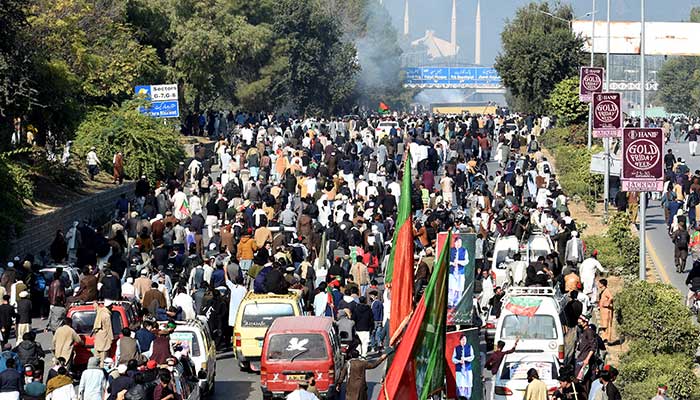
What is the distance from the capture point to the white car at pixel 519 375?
19.0m

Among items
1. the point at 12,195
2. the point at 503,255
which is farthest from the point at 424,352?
the point at 12,195

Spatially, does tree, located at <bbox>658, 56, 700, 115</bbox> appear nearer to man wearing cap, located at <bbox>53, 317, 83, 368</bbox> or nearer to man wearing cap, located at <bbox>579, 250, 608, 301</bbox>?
man wearing cap, located at <bbox>579, 250, 608, 301</bbox>

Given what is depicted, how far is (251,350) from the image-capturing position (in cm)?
2284

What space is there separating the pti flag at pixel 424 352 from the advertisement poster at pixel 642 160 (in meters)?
14.1

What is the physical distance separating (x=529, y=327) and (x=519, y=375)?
2119mm

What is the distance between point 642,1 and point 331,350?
1461cm

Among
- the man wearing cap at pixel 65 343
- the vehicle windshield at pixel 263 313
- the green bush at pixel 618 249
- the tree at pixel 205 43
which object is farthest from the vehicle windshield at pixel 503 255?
the tree at pixel 205 43

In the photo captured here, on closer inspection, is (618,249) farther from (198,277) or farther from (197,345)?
(197,345)

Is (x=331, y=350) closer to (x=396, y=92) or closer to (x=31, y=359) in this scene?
(x=31, y=359)

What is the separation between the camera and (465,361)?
16.1m

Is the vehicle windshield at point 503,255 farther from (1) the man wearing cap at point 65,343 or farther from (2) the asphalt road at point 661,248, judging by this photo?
(1) the man wearing cap at point 65,343

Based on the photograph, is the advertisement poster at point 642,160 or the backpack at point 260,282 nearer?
the advertisement poster at point 642,160

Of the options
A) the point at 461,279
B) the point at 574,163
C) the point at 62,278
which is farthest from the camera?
the point at 574,163

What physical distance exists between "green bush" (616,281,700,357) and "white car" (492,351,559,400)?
302cm
